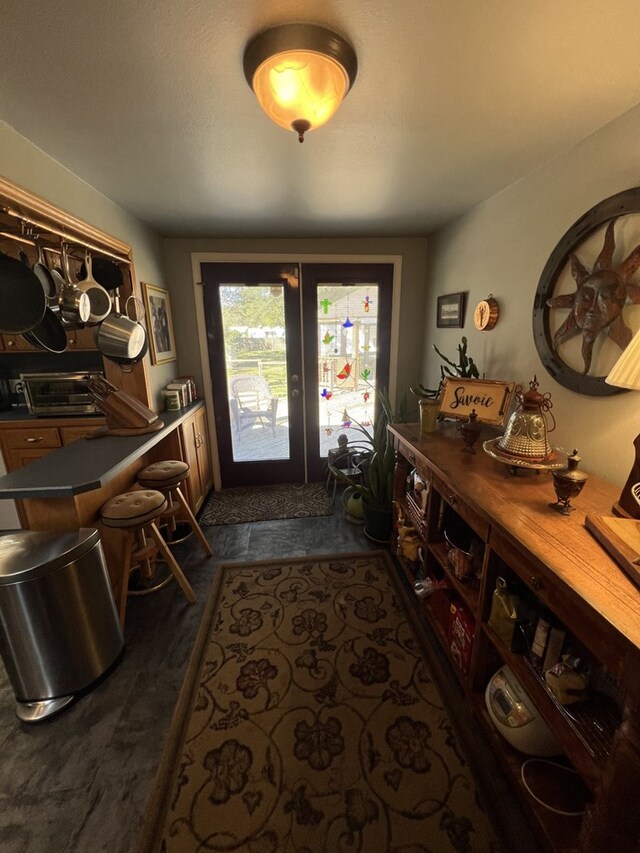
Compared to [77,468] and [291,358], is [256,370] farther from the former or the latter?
[77,468]

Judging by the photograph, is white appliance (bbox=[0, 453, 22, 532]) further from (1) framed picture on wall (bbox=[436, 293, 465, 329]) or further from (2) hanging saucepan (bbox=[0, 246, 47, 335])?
(1) framed picture on wall (bbox=[436, 293, 465, 329])

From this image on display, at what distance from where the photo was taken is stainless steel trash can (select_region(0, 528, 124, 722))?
1.30 m

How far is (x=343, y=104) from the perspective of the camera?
1174 millimetres

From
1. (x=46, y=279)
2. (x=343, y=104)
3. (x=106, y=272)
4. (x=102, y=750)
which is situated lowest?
(x=102, y=750)

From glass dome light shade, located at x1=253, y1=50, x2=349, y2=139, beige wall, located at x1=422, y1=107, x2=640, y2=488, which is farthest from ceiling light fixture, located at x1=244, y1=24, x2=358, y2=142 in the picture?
beige wall, located at x1=422, y1=107, x2=640, y2=488

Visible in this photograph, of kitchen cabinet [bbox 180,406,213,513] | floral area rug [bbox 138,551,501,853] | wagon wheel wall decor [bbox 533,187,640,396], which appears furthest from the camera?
kitchen cabinet [bbox 180,406,213,513]

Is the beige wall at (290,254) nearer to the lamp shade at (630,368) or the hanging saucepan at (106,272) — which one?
the hanging saucepan at (106,272)

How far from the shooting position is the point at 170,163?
1.57 m

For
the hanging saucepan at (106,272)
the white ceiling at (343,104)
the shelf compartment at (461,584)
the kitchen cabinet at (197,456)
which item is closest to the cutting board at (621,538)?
the shelf compartment at (461,584)

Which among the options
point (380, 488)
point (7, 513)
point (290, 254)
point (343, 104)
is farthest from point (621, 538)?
Result: point (7, 513)

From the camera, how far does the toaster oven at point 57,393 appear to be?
244 centimetres

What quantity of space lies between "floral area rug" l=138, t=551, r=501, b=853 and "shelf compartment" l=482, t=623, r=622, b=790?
0.45 metres

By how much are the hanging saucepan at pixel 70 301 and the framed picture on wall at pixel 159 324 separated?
66 centimetres

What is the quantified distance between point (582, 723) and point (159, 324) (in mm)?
3058
